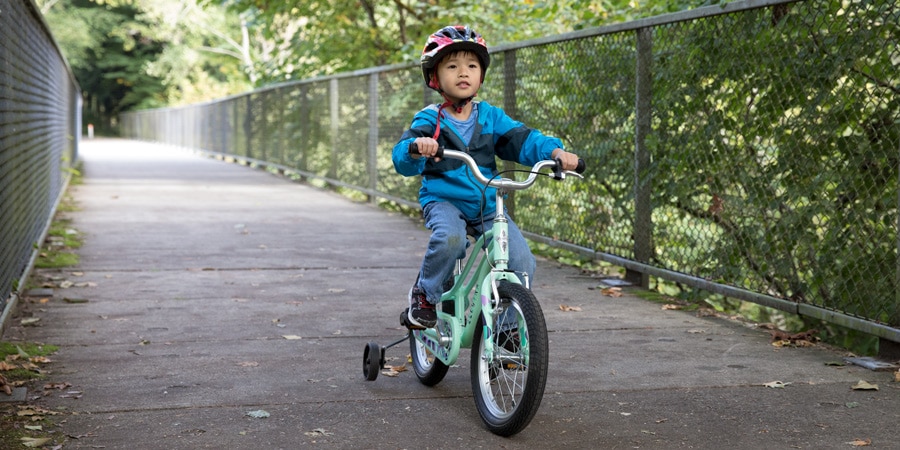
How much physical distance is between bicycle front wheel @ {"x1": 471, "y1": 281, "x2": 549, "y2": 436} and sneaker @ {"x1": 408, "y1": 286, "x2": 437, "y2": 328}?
0.44m

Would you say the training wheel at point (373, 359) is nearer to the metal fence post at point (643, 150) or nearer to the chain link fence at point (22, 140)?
the chain link fence at point (22, 140)

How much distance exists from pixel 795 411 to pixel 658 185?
3146 millimetres

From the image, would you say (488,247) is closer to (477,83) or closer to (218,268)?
(477,83)

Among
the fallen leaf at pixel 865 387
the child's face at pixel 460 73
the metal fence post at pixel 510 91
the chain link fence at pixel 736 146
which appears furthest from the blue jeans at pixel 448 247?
the metal fence post at pixel 510 91

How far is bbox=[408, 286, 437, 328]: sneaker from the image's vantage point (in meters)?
4.93

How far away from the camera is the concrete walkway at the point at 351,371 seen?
434cm

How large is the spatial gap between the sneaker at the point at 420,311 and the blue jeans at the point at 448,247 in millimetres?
61

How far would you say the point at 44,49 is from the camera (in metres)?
10.9

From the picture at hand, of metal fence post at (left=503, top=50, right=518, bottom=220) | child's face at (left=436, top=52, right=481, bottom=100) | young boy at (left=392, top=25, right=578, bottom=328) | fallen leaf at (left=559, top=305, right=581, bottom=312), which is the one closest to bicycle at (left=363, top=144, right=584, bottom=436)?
young boy at (left=392, top=25, right=578, bottom=328)

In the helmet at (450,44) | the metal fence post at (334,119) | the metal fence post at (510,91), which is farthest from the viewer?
the metal fence post at (334,119)

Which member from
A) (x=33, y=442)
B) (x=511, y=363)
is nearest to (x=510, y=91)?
(x=511, y=363)

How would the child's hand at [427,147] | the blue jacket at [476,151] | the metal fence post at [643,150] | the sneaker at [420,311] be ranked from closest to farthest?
the child's hand at [427,147] → the blue jacket at [476,151] → the sneaker at [420,311] → the metal fence post at [643,150]

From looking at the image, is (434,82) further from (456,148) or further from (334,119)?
(334,119)

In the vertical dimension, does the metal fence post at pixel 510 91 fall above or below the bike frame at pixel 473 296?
above
